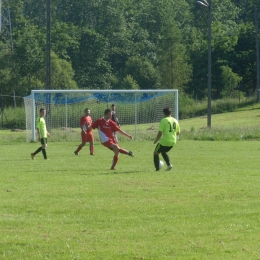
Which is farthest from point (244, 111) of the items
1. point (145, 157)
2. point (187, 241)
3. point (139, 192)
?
point (187, 241)

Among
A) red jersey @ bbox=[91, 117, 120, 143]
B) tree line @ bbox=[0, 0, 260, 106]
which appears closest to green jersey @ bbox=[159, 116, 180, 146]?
red jersey @ bbox=[91, 117, 120, 143]

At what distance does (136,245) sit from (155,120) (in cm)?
2712

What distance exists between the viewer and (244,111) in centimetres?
6019

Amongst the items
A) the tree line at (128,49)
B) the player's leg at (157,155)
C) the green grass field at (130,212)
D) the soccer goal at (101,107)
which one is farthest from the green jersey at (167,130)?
the tree line at (128,49)

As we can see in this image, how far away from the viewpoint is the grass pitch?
8484 millimetres

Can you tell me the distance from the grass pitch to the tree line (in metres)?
48.8

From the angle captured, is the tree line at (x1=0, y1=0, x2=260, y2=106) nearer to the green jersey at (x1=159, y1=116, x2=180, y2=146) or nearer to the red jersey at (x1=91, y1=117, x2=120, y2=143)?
the red jersey at (x1=91, y1=117, x2=120, y2=143)

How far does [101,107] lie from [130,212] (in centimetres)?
2538

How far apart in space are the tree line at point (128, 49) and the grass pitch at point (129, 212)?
48.8m

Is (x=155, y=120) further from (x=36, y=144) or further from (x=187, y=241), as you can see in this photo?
(x=187, y=241)

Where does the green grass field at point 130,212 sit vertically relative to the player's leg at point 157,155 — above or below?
below

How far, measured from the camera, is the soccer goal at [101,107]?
114ft

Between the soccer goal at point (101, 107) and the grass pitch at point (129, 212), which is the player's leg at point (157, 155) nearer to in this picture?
the grass pitch at point (129, 212)

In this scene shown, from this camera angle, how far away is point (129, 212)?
1094 centimetres
